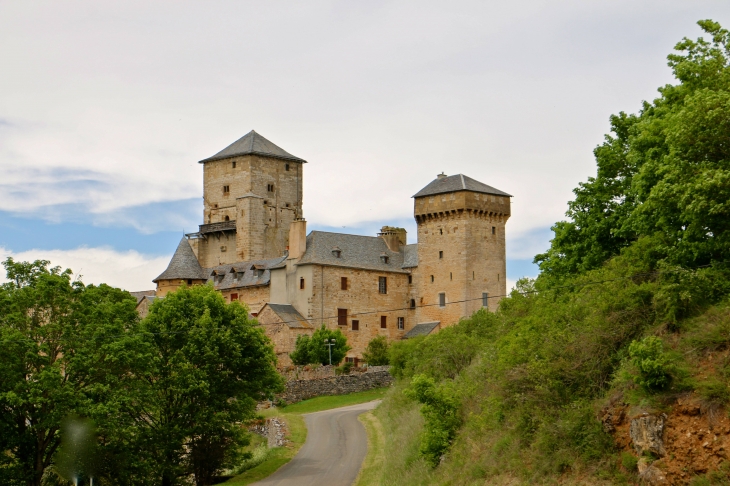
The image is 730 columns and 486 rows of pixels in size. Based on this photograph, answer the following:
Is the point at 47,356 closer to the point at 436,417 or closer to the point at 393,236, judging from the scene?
the point at 436,417

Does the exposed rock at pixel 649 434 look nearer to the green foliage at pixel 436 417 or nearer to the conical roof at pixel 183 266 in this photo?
the green foliage at pixel 436 417

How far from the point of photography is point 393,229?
8469cm

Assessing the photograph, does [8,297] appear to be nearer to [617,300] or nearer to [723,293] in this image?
[617,300]

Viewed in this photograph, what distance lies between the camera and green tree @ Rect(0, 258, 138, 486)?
116ft

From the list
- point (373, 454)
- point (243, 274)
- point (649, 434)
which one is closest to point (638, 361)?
point (649, 434)

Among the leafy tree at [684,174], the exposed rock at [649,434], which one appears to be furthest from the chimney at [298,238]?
the exposed rock at [649,434]

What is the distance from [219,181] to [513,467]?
75.3 meters

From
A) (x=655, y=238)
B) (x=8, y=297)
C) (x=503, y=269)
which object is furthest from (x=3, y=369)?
(x=503, y=269)

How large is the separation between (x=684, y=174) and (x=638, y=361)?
4727 mm

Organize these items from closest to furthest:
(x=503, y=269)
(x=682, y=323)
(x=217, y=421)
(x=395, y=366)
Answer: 1. (x=682, y=323)
2. (x=217, y=421)
3. (x=395, y=366)
4. (x=503, y=269)

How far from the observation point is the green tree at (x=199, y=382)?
3803 centimetres

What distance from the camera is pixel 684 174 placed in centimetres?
2164

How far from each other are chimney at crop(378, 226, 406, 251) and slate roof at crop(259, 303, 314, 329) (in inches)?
447

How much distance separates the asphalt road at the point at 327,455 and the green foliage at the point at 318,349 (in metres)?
18.4
